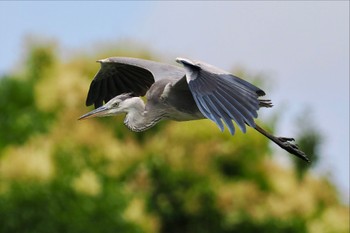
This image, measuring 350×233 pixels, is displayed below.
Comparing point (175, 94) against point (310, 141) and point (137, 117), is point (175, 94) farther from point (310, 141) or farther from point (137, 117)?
point (310, 141)

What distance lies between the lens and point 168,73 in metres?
10.1

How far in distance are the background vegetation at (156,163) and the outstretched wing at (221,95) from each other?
501 inches

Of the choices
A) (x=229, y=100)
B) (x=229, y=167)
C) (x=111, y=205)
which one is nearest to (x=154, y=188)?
(x=229, y=167)

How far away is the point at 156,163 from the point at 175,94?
16239 millimetres

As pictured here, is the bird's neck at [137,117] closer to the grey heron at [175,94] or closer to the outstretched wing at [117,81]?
the grey heron at [175,94]

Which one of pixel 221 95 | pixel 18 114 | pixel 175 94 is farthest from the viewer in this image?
pixel 18 114

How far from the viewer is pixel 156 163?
1024 inches

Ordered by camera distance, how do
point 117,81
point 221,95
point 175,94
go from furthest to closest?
point 117,81 → point 175,94 → point 221,95

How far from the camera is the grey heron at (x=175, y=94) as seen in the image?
905 cm

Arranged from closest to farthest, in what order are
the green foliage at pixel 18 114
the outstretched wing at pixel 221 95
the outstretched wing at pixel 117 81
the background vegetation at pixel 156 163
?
1. the outstretched wing at pixel 221 95
2. the outstretched wing at pixel 117 81
3. the background vegetation at pixel 156 163
4. the green foliage at pixel 18 114

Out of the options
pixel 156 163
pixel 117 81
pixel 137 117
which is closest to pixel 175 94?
pixel 137 117

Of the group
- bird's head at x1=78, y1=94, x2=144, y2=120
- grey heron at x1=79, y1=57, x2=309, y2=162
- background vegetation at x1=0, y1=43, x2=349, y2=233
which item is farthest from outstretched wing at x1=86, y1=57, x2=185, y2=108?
background vegetation at x1=0, y1=43, x2=349, y2=233

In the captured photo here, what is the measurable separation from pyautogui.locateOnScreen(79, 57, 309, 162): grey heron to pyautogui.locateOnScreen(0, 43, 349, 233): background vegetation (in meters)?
10.8

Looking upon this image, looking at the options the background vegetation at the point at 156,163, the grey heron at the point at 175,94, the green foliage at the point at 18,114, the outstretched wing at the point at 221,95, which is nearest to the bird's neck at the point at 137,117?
the grey heron at the point at 175,94
